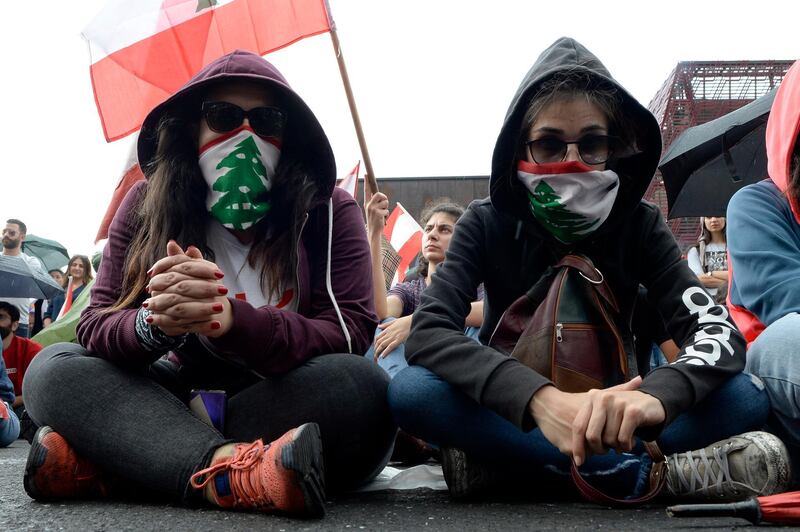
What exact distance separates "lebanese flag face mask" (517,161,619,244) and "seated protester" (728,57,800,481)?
50 centimetres

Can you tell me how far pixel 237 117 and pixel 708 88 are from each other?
1822cm

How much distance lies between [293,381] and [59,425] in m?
0.60

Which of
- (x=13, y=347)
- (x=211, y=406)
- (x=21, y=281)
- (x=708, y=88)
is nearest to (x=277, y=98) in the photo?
(x=211, y=406)

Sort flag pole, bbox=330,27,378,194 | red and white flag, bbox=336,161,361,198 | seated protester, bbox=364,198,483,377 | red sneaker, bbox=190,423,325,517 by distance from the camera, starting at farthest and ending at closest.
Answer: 1. red and white flag, bbox=336,161,361,198
2. flag pole, bbox=330,27,378,194
3. seated protester, bbox=364,198,483,377
4. red sneaker, bbox=190,423,325,517

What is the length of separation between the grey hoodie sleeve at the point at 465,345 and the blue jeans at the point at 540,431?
8cm

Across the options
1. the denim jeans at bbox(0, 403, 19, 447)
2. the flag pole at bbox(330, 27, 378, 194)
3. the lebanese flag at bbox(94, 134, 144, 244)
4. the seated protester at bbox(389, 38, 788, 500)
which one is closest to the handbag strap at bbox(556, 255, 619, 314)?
the seated protester at bbox(389, 38, 788, 500)

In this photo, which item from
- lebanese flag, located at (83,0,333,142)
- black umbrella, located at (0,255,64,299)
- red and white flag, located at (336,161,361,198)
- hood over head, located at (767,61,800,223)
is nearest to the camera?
hood over head, located at (767,61,800,223)

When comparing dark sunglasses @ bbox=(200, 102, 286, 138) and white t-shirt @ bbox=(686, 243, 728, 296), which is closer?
dark sunglasses @ bbox=(200, 102, 286, 138)

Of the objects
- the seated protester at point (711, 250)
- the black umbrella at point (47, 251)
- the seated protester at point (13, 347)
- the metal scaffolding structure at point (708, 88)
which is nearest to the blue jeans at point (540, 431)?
the seated protester at point (711, 250)

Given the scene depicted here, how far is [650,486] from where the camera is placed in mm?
A: 1915

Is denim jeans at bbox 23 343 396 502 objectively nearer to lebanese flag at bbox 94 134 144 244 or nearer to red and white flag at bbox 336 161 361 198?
lebanese flag at bbox 94 134 144 244

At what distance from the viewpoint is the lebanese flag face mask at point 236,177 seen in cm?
227

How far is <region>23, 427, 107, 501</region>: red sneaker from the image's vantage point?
189 cm

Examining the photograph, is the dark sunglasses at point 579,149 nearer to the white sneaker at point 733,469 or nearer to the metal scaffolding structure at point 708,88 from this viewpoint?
the white sneaker at point 733,469
